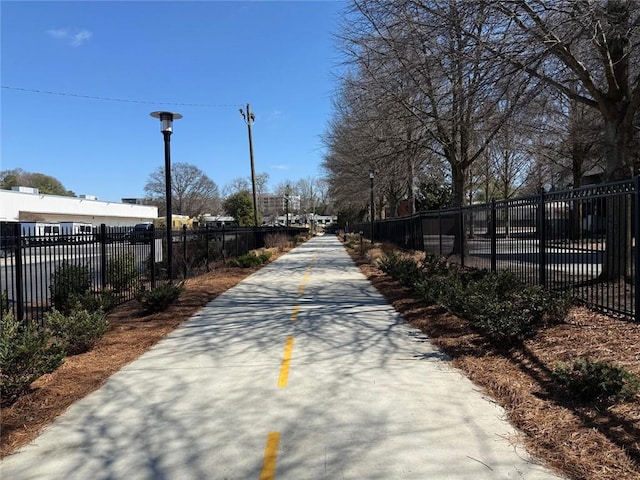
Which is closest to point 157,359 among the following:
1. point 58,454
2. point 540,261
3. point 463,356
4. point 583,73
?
point 58,454

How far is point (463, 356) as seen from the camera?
614 centimetres

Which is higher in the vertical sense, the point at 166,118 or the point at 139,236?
the point at 166,118

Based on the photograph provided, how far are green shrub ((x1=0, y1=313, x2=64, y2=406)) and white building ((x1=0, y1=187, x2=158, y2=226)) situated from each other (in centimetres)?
4271

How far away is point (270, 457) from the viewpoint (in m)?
3.59

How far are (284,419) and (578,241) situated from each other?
5.99 m

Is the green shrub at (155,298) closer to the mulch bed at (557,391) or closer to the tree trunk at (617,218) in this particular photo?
the mulch bed at (557,391)

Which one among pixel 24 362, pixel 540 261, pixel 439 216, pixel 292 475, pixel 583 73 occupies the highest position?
pixel 583 73

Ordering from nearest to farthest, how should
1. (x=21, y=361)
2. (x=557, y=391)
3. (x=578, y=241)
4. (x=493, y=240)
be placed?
(x=557, y=391) → (x=21, y=361) → (x=578, y=241) → (x=493, y=240)

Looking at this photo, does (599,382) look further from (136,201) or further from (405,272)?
(136,201)

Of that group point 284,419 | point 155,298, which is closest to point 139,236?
point 155,298

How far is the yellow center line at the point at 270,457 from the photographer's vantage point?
11.0ft

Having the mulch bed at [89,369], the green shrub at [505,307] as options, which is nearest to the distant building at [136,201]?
the mulch bed at [89,369]

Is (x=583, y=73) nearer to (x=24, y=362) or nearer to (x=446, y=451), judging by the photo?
(x=446, y=451)

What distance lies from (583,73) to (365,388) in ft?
25.6
